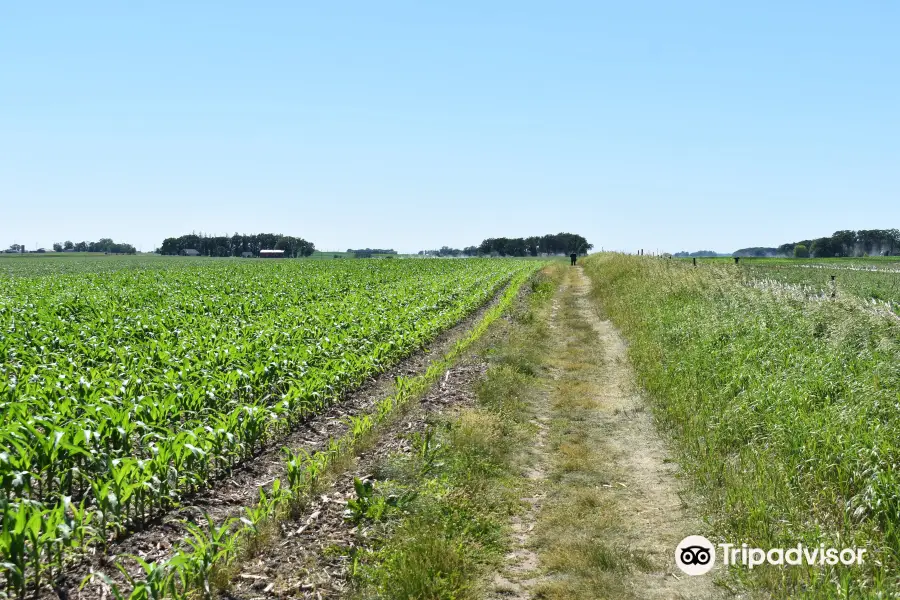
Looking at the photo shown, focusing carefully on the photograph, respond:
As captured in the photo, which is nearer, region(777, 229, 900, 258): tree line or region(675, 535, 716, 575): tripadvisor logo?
→ region(675, 535, 716, 575): tripadvisor logo

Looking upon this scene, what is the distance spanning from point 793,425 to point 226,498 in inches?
254

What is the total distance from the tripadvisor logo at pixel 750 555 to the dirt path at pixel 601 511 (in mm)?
118

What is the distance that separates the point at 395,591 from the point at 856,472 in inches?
171

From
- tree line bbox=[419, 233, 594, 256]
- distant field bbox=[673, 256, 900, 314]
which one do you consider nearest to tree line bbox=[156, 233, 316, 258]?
tree line bbox=[419, 233, 594, 256]

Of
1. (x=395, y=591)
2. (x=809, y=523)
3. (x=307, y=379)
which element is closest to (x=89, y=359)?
(x=307, y=379)

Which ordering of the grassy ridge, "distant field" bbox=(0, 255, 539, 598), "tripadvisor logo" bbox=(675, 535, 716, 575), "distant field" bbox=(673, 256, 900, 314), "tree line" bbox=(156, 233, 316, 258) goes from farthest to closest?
"tree line" bbox=(156, 233, 316, 258)
"distant field" bbox=(673, 256, 900, 314)
"distant field" bbox=(0, 255, 539, 598)
"tripadvisor logo" bbox=(675, 535, 716, 575)
the grassy ridge

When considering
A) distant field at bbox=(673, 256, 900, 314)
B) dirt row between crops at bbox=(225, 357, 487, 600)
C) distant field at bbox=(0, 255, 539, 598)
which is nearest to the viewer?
dirt row between crops at bbox=(225, 357, 487, 600)

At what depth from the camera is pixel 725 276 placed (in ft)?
79.5

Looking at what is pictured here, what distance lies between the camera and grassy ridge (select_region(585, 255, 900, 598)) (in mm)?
5199

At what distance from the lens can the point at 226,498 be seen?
695 cm

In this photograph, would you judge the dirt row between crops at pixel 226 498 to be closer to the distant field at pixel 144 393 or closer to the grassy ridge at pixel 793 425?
the distant field at pixel 144 393

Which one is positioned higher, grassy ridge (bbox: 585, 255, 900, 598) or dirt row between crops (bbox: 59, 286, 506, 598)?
grassy ridge (bbox: 585, 255, 900, 598)

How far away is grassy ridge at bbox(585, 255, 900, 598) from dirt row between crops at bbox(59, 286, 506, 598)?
4.88 metres

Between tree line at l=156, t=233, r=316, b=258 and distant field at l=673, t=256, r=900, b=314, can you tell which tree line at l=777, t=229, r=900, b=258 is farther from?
tree line at l=156, t=233, r=316, b=258
